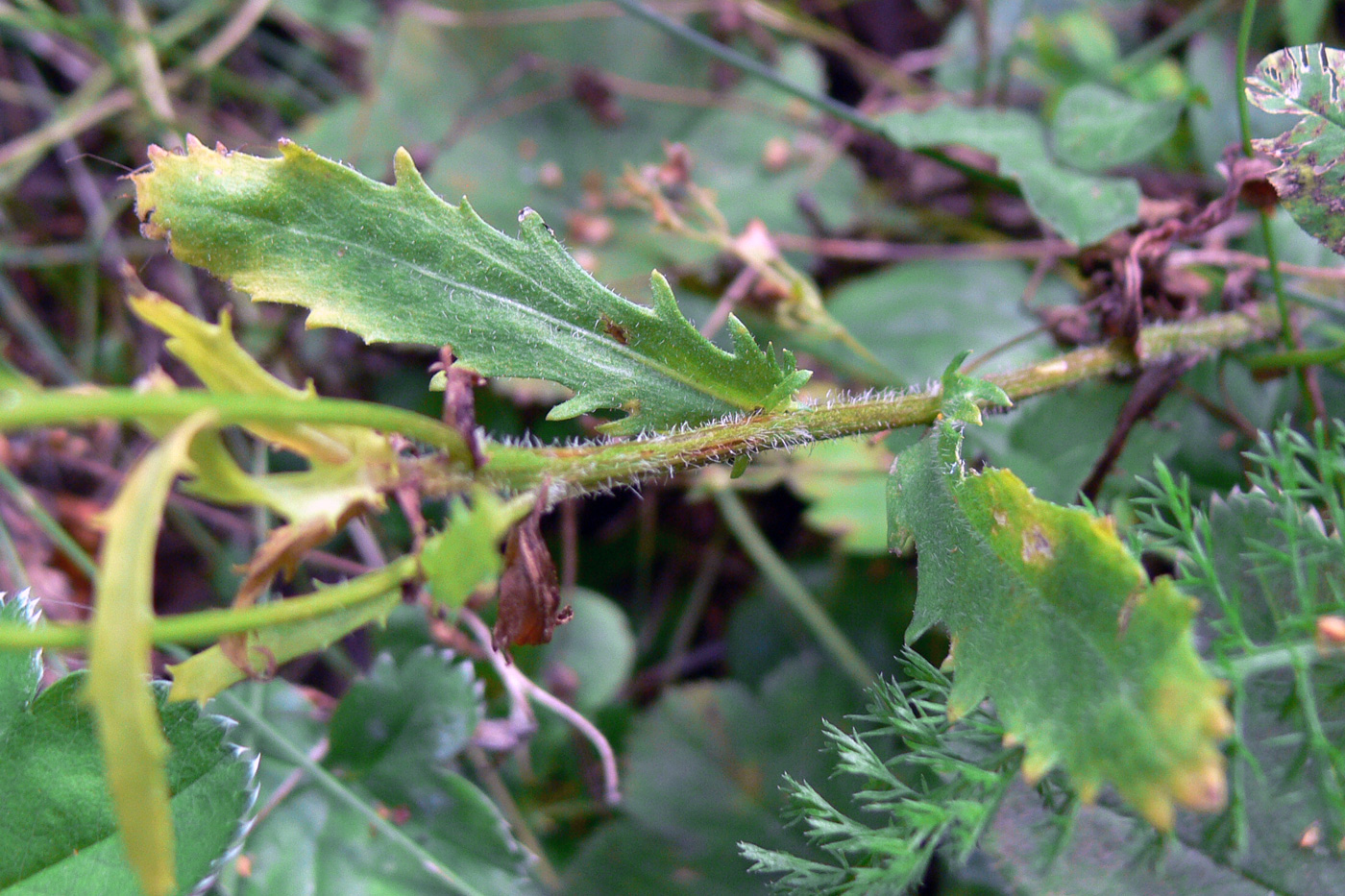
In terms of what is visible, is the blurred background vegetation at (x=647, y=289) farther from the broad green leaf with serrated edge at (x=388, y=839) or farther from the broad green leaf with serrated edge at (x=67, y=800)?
the broad green leaf with serrated edge at (x=67, y=800)

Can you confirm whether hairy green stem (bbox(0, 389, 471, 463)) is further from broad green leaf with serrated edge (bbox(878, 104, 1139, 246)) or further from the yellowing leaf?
broad green leaf with serrated edge (bbox(878, 104, 1139, 246))

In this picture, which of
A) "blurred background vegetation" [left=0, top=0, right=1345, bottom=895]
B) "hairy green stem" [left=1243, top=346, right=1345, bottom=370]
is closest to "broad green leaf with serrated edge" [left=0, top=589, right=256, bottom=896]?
"blurred background vegetation" [left=0, top=0, right=1345, bottom=895]

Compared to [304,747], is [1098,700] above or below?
above

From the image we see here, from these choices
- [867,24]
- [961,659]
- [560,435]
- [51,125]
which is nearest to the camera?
[961,659]

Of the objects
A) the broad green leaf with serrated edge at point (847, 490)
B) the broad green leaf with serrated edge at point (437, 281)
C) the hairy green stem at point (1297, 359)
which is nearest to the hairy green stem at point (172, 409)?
the broad green leaf with serrated edge at point (437, 281)

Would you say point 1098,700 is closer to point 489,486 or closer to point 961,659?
point 961,659

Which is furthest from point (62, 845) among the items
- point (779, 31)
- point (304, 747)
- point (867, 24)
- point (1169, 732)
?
point (867, 24)

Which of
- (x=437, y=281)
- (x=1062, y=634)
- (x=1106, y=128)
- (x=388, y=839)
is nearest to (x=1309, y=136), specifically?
(x=1106, y=128)
